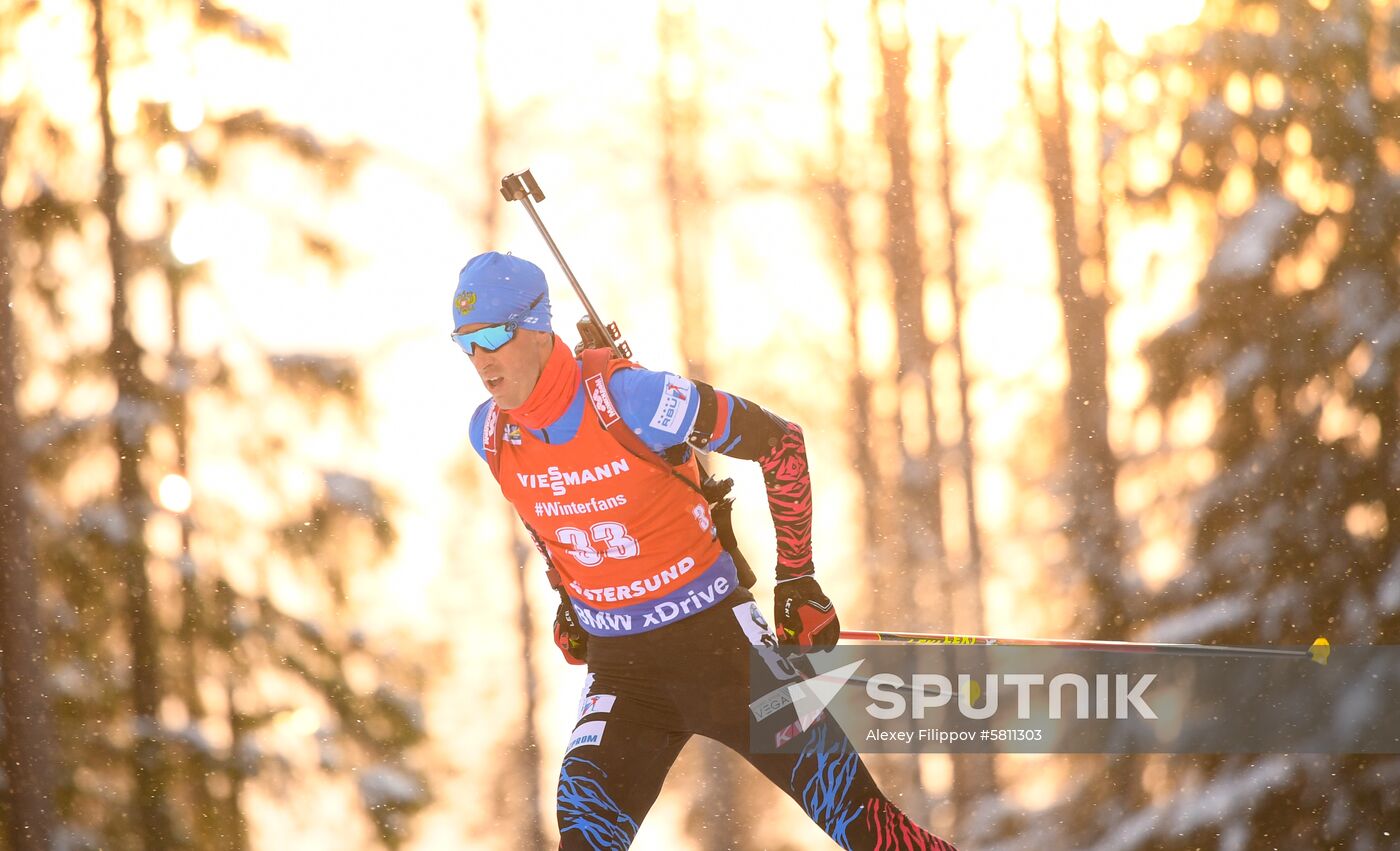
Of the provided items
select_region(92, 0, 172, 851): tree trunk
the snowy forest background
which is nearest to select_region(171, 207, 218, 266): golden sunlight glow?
the snowy forest background

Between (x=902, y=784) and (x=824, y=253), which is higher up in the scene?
(x=824, y=253)

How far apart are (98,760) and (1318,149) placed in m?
4.81

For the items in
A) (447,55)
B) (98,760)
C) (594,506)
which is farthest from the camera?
(98,760)

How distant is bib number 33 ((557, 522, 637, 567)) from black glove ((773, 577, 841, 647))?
1.15ft

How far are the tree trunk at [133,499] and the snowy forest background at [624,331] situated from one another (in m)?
0.01

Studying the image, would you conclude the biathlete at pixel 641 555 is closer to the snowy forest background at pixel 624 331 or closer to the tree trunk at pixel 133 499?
the snowy forest background at pixel 624 331

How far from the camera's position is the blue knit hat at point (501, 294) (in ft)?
8.73

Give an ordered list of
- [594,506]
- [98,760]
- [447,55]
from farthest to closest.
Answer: [98,760] → [447,55] → [594,506]

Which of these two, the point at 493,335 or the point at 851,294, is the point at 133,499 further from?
the point at 851,294

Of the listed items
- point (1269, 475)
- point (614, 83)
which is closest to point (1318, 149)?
point (1269, 475)

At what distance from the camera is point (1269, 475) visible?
471 cm

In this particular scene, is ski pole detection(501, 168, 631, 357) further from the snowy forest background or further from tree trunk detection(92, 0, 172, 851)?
tree trunk detection(92, 0, 172, 851)

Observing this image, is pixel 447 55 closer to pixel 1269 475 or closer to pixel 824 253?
pixel 824 253

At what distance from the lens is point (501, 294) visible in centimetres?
267
